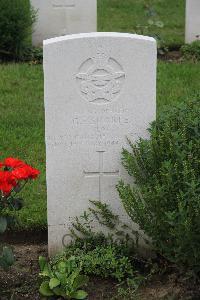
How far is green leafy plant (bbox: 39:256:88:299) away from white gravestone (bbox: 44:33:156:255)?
42 centimetres

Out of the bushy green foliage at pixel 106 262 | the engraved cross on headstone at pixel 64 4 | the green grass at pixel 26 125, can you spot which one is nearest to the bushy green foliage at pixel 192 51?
the engraved cross on headstone at pixel 64 4

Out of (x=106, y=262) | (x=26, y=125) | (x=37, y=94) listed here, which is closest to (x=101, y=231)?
(x=106, y=262)

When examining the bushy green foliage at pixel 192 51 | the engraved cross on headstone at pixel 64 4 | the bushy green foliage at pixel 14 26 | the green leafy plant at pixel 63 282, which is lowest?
the green leafy plant at pixel 63 282

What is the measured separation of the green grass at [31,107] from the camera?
18.1 ft

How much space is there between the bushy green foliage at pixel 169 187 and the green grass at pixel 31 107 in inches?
38.1

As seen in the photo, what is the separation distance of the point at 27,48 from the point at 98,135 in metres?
4.78

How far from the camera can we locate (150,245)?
15.2ft

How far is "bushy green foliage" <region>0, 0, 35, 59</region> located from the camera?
8750mm

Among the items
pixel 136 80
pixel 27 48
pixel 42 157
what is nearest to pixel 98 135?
pixel 136 80

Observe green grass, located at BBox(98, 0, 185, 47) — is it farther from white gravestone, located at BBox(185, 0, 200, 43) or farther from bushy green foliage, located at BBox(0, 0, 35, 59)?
bushy green foliage, located at BBox(0, 0, 35, 59)

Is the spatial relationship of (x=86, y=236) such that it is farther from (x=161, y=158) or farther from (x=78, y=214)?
(x=161, y=158)

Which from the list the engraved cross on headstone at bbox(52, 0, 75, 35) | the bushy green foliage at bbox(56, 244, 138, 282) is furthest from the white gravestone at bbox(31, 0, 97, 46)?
the bushy green foliage at bbox(56, 244, 138, 282)

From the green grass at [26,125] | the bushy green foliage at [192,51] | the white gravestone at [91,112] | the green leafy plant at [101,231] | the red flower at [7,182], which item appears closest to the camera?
the red flower at [7,182]

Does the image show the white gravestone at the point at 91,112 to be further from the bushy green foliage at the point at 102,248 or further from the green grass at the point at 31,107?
the green grass at the point at 31,107
